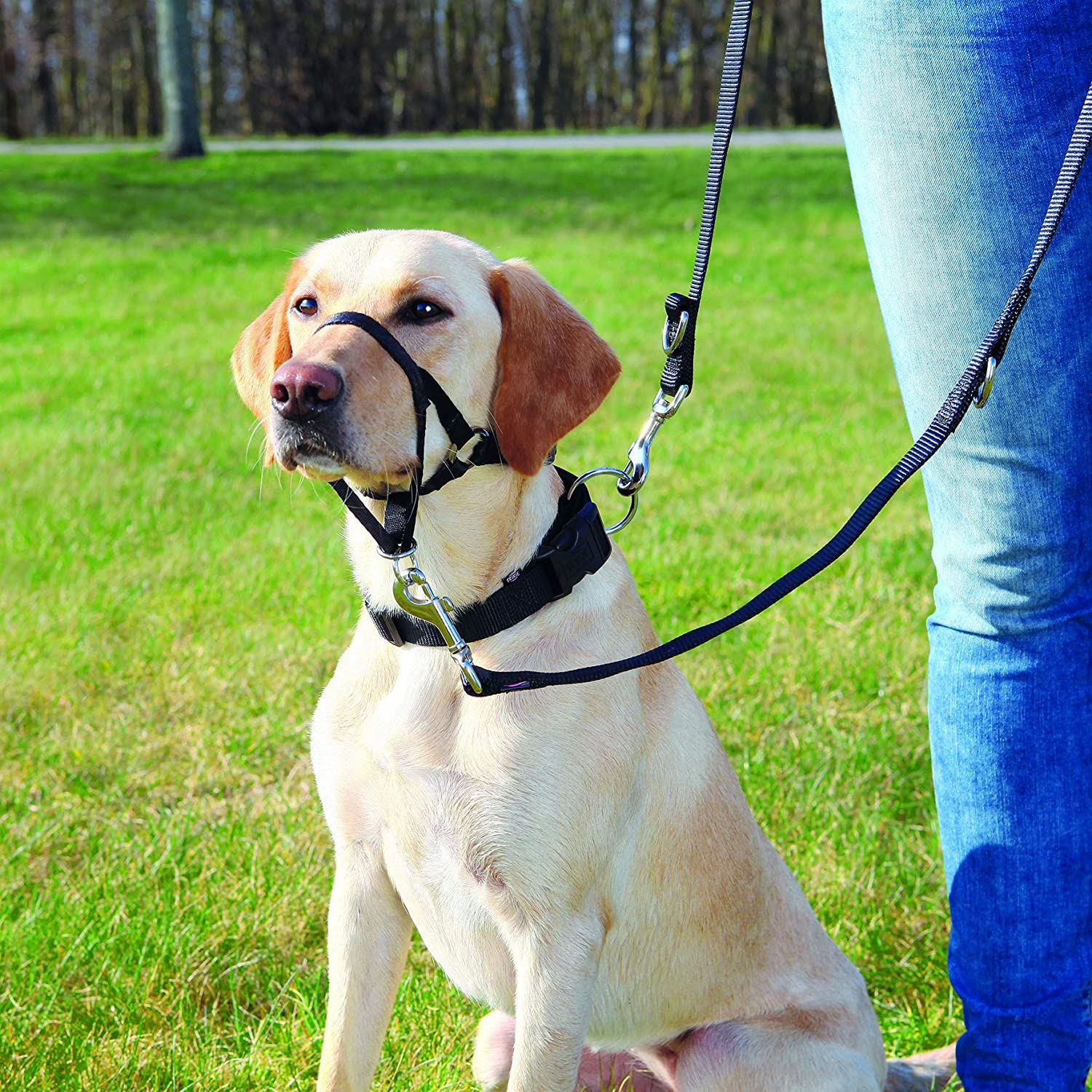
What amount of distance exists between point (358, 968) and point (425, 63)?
19.2 meters

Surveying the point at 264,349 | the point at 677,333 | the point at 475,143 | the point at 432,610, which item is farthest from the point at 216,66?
the point at 432,610

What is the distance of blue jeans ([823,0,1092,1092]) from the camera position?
1.78m

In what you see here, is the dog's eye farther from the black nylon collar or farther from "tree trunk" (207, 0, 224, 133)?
"tree trunk" (207, 0, 224, 133)

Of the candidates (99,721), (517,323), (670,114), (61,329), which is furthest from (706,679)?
(670,114)

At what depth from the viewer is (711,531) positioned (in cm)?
513

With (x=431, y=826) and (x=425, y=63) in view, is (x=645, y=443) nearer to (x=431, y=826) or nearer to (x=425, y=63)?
(x=431, y=826)

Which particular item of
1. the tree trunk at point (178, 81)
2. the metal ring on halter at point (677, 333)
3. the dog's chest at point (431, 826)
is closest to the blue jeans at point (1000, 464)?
the metal ring on halter at point (677, 333)

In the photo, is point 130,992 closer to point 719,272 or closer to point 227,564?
point 227,564

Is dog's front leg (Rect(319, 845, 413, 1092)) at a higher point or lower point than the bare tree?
lower

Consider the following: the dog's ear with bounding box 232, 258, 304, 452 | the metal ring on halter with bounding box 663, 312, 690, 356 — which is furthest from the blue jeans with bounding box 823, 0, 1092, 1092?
the dog's ear with bounding box 232, 258, 304, 452

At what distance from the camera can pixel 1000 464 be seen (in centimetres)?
192

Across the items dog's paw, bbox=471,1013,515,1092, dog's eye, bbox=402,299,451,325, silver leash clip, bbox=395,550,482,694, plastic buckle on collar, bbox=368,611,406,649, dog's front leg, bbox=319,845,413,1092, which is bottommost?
dog's paw, bbox=471,1013,515,1092

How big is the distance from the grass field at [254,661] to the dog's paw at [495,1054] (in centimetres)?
10

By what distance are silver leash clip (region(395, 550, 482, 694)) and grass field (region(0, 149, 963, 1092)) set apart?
0.91 m
